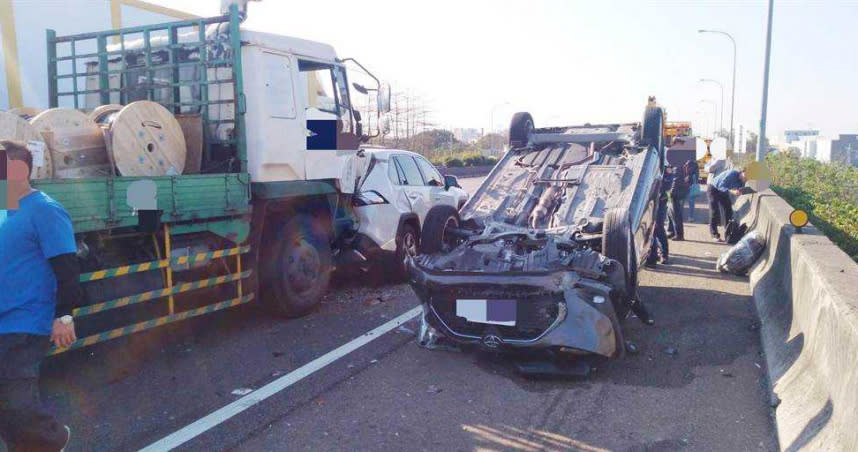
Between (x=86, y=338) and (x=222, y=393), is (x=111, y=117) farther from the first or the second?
(x=222, y=393)

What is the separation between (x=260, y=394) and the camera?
5039 mm

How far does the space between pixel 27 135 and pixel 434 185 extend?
20.1 ft

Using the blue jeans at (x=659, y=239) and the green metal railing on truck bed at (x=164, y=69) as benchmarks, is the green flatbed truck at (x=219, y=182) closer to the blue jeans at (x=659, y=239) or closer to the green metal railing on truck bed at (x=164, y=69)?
the green metal railing on truck bed at (x=164, y=69)

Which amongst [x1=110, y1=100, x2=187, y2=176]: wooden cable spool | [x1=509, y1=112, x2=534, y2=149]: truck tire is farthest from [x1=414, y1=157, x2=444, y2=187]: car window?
[x1=110, y1=100, x2=187, y2=176]: wooden cable spool

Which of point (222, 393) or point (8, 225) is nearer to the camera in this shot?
point (8, 225)

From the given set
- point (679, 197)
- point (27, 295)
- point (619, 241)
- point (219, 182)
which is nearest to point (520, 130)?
point (619, 241)

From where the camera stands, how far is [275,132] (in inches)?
271

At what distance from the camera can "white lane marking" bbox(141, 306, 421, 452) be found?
427cm

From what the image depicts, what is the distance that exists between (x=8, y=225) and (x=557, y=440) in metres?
3.35

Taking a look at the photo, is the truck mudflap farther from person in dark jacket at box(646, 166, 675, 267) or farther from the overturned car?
person in dark jacket at box(646, 166, 675, 267)

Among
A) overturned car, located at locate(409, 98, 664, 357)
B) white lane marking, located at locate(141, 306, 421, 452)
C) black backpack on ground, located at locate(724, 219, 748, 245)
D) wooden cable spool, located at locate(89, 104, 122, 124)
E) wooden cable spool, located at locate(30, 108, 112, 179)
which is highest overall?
wooden cable spool, located at locate(89, 104, 122, 124)

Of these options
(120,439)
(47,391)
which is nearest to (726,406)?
(120,439)

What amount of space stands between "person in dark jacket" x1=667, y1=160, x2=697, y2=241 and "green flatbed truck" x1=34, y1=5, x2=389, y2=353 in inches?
257

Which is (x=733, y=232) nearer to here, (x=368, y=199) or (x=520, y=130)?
(x=520, y=130)
